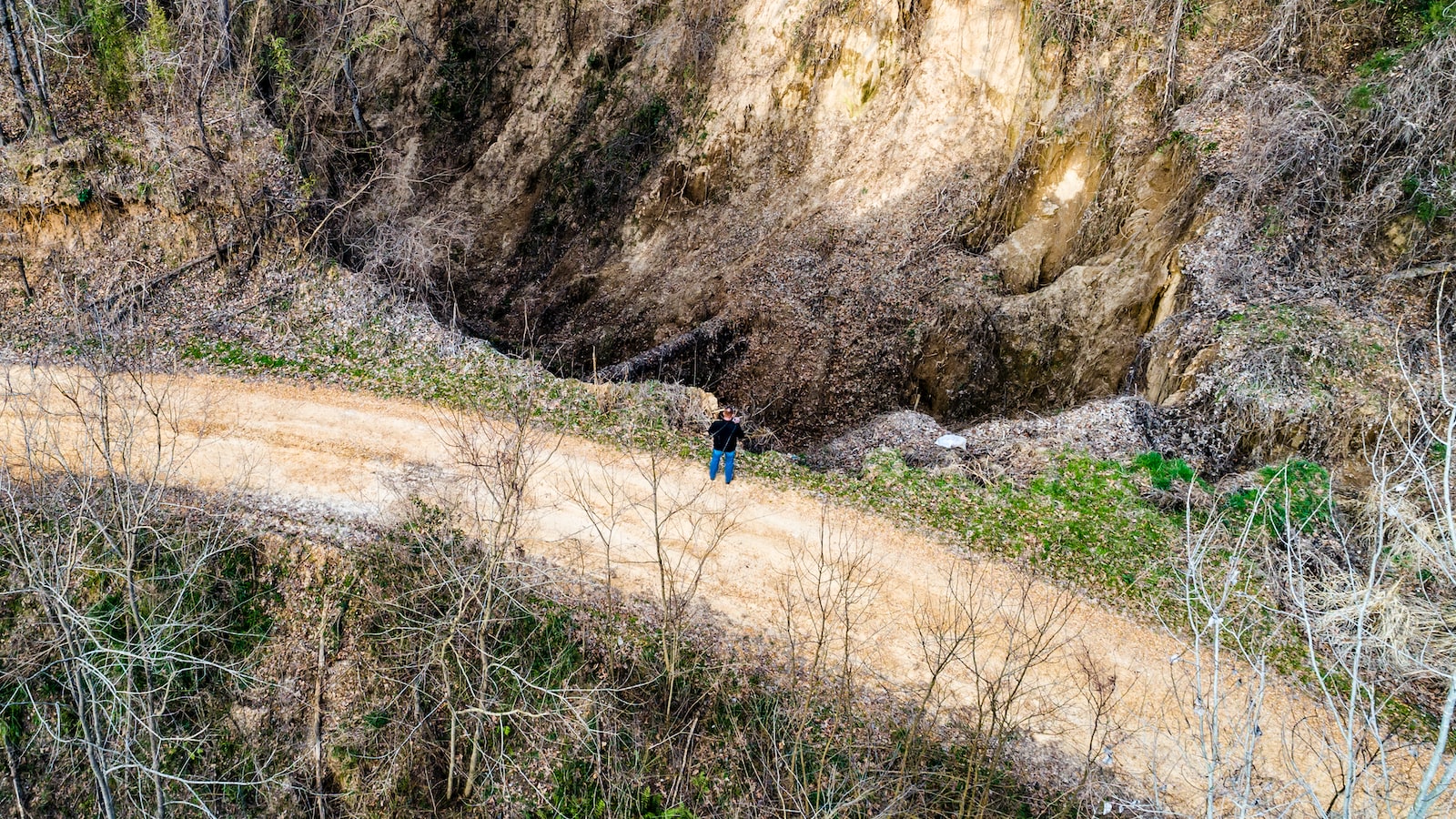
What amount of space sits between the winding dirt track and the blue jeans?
Answer: 19cm

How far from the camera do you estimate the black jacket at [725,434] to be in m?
12.4

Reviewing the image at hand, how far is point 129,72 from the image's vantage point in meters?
16.9

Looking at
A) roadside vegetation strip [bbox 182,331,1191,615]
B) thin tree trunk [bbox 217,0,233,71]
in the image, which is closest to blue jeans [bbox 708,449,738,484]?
roadside vegetation strip [bbox 182,331,1191,615]

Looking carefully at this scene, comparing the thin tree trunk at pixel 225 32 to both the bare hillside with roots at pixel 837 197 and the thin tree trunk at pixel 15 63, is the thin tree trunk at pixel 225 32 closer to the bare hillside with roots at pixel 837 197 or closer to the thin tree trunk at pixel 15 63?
the bare hillside with roots at pixel 837 197

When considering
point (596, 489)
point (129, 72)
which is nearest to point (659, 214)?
point (596, 489)

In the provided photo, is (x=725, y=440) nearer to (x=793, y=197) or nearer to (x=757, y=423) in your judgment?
(x=757, y=423)

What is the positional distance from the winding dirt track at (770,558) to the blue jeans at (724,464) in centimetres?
19

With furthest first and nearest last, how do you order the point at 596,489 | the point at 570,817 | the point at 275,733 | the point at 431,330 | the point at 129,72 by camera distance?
the point at 129,72
the point at 431,330
the point at 596,489
the point at 275,733
the point at 570,817

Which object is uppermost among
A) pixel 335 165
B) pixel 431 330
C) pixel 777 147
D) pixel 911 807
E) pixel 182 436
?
pixel 777 147

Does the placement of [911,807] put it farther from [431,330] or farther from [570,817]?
[431,330]

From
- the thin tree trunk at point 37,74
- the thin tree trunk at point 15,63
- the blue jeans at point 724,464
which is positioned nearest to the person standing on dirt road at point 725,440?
the blue jeans at point 724,464

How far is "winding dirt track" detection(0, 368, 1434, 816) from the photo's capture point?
9.68 metres

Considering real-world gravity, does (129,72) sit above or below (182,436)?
above

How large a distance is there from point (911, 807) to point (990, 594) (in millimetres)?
3060
